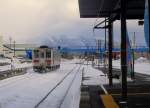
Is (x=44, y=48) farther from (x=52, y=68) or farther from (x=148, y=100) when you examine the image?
(x=148, y=100)

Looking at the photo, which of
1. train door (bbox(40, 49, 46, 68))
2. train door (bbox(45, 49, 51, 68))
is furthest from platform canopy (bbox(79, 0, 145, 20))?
train door (bbox(45, 49, 51, 68))

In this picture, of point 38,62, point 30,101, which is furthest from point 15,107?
point 38,62

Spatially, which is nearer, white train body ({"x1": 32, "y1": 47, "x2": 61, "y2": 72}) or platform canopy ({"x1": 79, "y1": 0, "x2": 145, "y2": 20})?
platform canopy ({"x1": 79, "y1": 0, "x2": 145, "y2": 20})

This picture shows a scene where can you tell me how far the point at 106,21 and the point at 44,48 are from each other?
2900 centimetres

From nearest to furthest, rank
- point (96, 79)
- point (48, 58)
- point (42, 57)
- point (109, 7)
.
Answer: point (109, 7) < point (96, 79) < point (48, 58) < point (42, 57)

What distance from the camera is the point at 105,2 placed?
19078mm

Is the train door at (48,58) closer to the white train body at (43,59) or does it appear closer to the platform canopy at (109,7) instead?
the white train body at (43,59)

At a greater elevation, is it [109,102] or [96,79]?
[96,79]

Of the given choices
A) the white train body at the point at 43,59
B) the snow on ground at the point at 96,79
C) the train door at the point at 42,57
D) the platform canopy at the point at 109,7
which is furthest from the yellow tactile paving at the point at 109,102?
Answer: the white train body at the point at 43,59

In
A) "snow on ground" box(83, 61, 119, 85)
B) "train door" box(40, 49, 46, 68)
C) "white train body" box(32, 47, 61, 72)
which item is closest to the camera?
"snow on ground" box(83, 61, 119, 85)

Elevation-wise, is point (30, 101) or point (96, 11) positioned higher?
point (96, 11)

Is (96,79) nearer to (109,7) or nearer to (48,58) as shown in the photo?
(109,7)

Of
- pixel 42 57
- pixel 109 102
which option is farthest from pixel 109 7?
pixel 42 57

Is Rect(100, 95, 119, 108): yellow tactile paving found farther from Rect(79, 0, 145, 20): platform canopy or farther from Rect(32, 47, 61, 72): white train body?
Rect(32, 47, 61, 72): white train body
